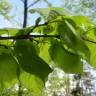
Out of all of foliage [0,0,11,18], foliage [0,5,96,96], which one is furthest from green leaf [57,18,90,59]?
foliage [0,0,11,18]

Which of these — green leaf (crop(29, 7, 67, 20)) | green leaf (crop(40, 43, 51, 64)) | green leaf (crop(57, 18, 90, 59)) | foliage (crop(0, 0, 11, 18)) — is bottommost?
foliage (crop(0, 0, 11, 18))

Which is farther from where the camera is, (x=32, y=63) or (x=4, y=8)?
(x=4, y=8)

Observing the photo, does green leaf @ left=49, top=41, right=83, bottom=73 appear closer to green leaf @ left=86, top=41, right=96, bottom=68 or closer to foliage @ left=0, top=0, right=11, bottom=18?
green leaf @ left=86, top=41, right=96, bottom=68

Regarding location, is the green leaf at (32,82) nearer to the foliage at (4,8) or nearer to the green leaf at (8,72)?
the green leaf at (8,72)

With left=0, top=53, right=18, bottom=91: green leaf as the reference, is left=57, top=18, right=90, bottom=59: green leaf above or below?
above

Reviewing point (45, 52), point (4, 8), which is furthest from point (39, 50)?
point (4, 8)

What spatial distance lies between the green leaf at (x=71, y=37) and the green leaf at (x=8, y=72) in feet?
0.27

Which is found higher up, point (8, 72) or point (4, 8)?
point (8, 72)

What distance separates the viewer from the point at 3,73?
0.50 m

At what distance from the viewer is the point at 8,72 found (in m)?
0.51

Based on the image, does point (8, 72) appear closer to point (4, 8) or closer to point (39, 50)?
point (39, 50)

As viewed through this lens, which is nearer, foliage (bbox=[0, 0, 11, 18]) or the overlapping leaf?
the overlapping leaf

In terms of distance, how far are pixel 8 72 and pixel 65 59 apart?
0.09 meters

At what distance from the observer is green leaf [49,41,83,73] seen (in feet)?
1.69
